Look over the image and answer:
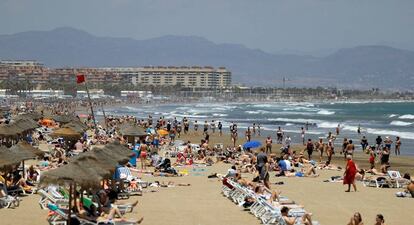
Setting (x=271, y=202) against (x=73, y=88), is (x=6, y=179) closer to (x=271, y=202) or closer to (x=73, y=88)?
(x=271, y=202)

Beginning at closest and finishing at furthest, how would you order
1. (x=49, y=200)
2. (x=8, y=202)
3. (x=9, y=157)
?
(x=49, y=200), (x=8, y=202), (x=9, y=157)

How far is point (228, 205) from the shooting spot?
13695mm

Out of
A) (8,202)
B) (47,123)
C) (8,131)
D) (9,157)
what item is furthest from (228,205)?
(47,123)

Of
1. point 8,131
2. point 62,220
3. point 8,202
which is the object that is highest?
point 8,131

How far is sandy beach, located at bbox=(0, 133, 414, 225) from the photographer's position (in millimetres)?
12125

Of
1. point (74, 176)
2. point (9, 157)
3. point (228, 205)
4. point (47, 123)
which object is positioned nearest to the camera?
point (74, 176)

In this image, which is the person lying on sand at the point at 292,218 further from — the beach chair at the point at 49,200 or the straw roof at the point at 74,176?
the beach chair at the point at 49,200

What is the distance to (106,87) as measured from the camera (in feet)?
525

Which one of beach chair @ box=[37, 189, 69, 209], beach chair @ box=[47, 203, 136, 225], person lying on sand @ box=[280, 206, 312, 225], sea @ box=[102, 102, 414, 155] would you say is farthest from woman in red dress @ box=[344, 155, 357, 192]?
sea @ box=[102, 102, 414, 155]

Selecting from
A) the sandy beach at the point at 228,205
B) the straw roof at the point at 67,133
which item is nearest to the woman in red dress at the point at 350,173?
the sandy beach at the point at 228,205

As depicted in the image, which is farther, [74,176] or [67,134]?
[67,134]

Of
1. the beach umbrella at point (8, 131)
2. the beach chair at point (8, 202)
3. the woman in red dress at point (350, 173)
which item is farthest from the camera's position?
the beach umbrella at point (8, 131)

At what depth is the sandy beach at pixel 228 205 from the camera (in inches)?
477

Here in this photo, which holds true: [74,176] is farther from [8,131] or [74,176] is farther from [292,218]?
[8,131]
